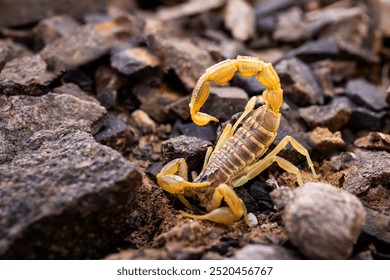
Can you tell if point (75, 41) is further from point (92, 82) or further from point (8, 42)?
point (8, 42)

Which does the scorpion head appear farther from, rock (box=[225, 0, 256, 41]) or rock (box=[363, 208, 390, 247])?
rock (box=[225, 0, 256, 41])

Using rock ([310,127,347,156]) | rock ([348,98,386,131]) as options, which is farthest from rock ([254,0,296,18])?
rock ([310,127,347,156])

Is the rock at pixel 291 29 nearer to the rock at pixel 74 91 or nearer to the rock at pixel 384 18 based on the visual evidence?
the rock at pixel 384 18

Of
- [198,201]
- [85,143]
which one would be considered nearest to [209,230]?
[198,201]

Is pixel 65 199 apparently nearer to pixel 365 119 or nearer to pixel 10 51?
pixel 10 51

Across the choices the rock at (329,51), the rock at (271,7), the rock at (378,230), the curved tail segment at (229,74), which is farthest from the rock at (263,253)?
the rock at (271,7)

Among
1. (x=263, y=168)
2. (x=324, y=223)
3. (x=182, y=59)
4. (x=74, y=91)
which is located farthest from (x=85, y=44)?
(x=324, y=223)
